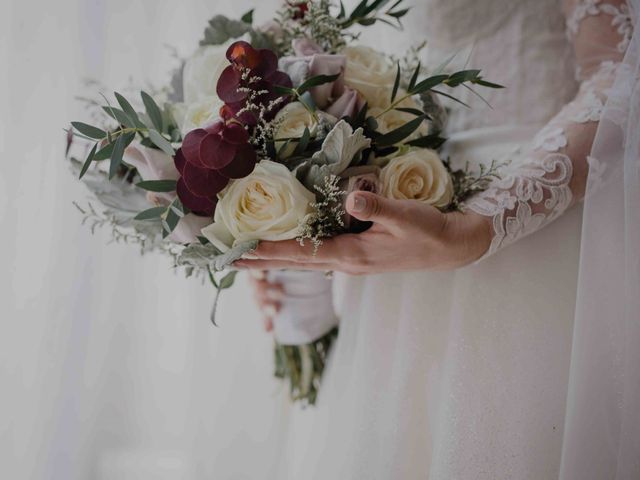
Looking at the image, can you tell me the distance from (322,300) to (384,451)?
0.40 m

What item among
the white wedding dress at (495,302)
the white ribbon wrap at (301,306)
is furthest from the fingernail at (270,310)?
the white wedding dress at (495,302)

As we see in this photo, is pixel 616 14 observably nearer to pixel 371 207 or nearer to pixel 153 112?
pixel 371 207

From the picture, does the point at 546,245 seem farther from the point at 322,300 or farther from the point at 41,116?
the point at 41,116

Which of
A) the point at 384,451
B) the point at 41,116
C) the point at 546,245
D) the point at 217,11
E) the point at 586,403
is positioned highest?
the point at 217,11

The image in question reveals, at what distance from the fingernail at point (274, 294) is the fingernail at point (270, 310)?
19 mm

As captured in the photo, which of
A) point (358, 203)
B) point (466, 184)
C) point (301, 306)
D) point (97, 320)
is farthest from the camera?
point (97, 320)

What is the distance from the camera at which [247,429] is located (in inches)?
54.4

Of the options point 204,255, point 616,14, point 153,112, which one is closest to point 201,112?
point 153,112

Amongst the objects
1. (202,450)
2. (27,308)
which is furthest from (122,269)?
(202,450)

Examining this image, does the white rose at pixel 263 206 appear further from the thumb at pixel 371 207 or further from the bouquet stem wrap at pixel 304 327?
the bouquet stem wrap at pixel 304 327

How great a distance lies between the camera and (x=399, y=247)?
0.75 metres

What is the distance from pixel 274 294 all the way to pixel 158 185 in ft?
1.63

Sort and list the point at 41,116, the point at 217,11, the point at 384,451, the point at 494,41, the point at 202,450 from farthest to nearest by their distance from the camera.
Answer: the point at 217,11 → the point at 202,450 → the point at 41,116 → the point at 494,41 → the point at 384,451

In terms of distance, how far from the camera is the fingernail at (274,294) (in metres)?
1.17
